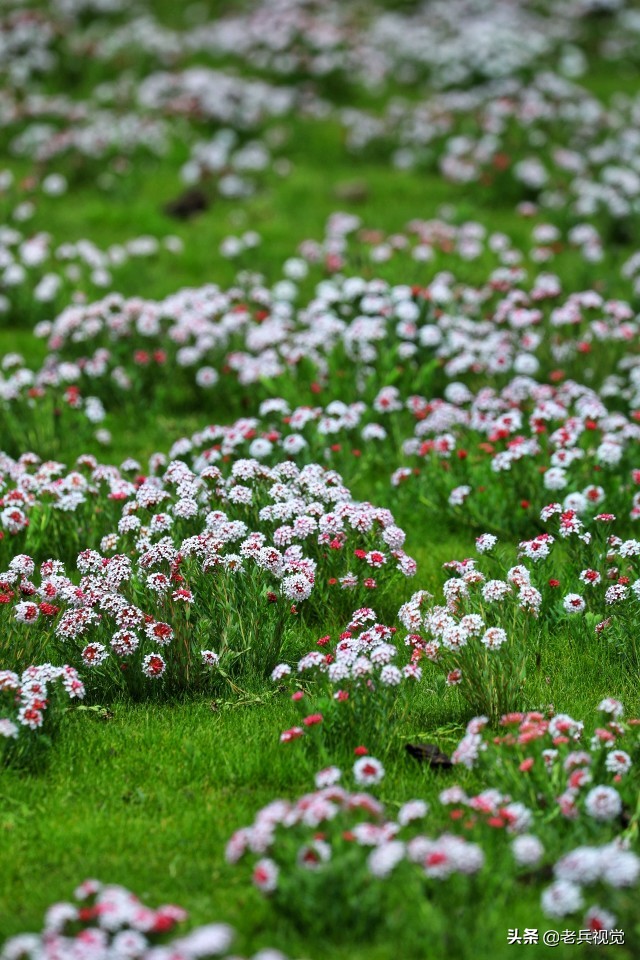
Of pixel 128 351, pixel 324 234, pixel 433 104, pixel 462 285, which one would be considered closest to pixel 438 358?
pixel 462 285

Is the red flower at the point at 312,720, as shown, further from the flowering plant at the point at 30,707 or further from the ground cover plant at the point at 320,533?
the flowering plant at the point at 30,707

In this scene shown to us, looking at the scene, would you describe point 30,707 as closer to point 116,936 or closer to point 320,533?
point 116,936

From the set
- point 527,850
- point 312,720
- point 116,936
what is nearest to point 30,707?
point 312,720

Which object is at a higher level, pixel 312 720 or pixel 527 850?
pixel 527 850

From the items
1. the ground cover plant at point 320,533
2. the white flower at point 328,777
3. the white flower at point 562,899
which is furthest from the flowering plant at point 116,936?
the white flower at point 562,899

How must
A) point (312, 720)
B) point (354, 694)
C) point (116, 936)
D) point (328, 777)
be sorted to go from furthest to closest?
point (354, 694) → point (312, 720) → point (328, 777) → point (116, 936)

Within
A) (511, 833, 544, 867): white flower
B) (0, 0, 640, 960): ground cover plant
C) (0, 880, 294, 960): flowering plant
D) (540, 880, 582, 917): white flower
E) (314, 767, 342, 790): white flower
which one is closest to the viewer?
(0, 880, 294, 960): flowering plant

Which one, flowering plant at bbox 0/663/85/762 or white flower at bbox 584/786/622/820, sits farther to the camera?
flowering plant at bbox 0/663/85/762

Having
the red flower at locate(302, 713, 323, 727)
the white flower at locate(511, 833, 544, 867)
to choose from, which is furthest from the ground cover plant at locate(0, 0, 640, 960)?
the red flower at locate(302, 713, 323, 727)

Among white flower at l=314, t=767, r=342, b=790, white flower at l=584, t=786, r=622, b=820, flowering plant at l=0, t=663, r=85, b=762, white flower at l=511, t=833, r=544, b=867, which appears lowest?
flowering plant at l=0, t=663, r=85, b=762

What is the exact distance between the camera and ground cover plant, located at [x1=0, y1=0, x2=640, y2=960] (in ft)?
13.4

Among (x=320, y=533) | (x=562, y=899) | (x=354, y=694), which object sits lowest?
(x=354, y=694)

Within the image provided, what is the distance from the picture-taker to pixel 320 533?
246 inches

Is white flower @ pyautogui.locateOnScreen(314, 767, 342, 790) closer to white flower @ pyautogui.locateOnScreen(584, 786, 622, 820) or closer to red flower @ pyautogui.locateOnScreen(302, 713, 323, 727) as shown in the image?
red flower @ pyautogui.locateOnScreen(302, 713, 323, 727)
